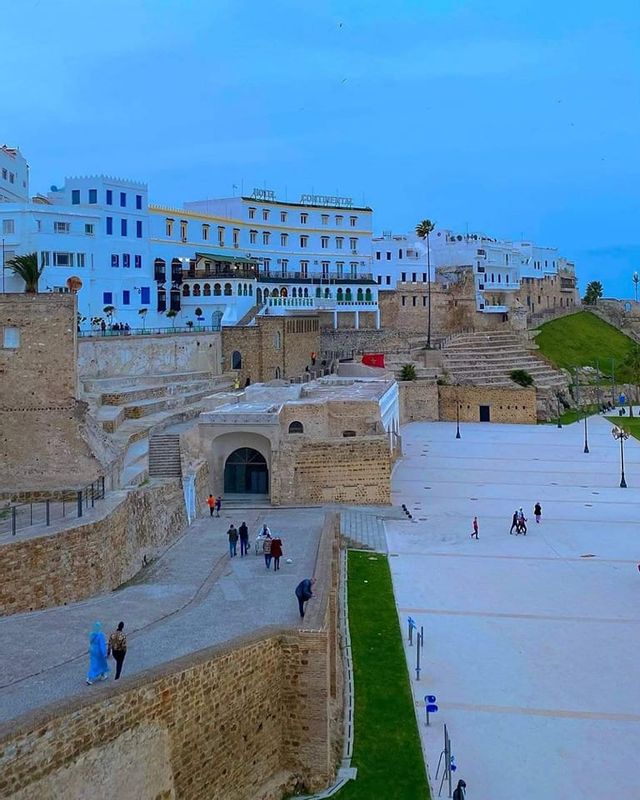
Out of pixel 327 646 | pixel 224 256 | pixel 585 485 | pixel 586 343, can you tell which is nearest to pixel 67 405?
pixel 327 646

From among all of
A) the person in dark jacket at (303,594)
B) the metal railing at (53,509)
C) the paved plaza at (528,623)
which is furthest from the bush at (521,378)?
the person in dark jacket at (303,594)

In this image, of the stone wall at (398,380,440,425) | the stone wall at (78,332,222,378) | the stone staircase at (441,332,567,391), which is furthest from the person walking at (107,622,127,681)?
the stone staircase at (441,332,567,391)

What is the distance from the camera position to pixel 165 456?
23359 millimetres

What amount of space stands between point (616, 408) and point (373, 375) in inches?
819

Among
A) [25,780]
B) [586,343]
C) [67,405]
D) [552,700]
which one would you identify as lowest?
[552,700]

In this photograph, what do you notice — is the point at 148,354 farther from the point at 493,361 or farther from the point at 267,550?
the point at 493,361

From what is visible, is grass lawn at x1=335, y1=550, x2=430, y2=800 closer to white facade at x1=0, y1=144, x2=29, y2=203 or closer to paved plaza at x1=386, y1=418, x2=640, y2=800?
paved plaza at x1=386, y1=418, x2=640, y2=800

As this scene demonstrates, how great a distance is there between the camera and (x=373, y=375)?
151ft

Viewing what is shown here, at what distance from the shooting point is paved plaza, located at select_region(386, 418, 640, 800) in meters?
12.0

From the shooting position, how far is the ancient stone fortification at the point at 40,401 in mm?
17812

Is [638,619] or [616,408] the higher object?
[616,408]

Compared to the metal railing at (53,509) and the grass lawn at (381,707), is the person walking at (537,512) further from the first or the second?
the metal railing at (53,509)

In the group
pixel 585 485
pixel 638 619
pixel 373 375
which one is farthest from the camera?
pixel 373 375

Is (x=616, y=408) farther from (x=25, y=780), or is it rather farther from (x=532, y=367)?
(x=25, y=780)
